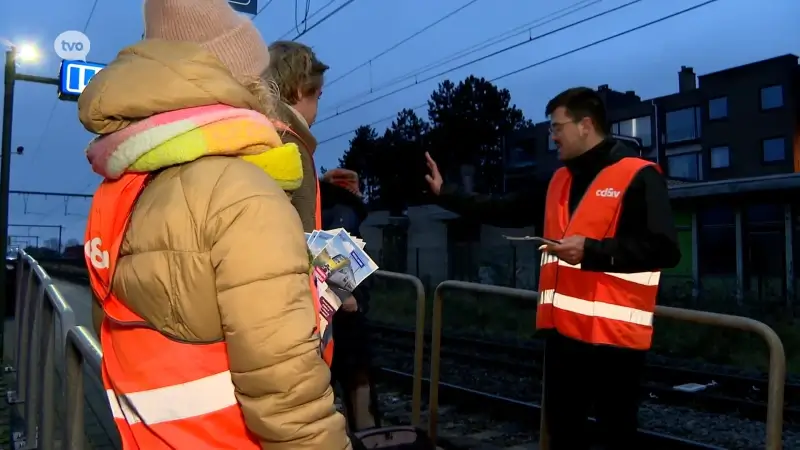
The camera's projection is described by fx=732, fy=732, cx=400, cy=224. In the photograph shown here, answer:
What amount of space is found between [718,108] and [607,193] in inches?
1796

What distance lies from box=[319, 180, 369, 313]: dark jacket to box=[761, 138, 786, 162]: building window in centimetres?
4348

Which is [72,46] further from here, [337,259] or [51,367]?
[337,259]

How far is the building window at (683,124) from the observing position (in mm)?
45869

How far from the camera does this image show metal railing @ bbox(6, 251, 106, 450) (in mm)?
2523

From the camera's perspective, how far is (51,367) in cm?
351

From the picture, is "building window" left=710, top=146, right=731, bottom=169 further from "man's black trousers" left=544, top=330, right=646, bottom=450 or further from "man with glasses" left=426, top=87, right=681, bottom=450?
"man's black trousers" left=544, top=330, right=646, bottom=450

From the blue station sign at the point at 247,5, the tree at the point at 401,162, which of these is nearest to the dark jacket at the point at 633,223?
the blue station sign at the point at 247,5

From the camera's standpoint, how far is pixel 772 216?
3366cm

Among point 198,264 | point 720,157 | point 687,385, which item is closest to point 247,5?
point 687,385

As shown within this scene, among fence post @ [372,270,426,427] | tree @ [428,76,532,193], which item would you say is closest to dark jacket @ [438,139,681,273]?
fence post @ [372,270,426,427]

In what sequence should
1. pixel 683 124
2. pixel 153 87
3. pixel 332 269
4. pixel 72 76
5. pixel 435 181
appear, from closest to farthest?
pixel 153 87 → pixel 332 269 → pixel 435 181 → pixel 72 76 → pixel 683 124

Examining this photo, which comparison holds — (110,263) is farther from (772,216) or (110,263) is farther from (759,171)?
(759,171)

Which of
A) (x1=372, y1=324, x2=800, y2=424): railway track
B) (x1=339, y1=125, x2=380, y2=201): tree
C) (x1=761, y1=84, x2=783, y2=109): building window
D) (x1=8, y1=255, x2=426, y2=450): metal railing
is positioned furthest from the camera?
(x1=339, y1=125, x2=380, y2=201): tree

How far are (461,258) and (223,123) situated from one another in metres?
23.2
